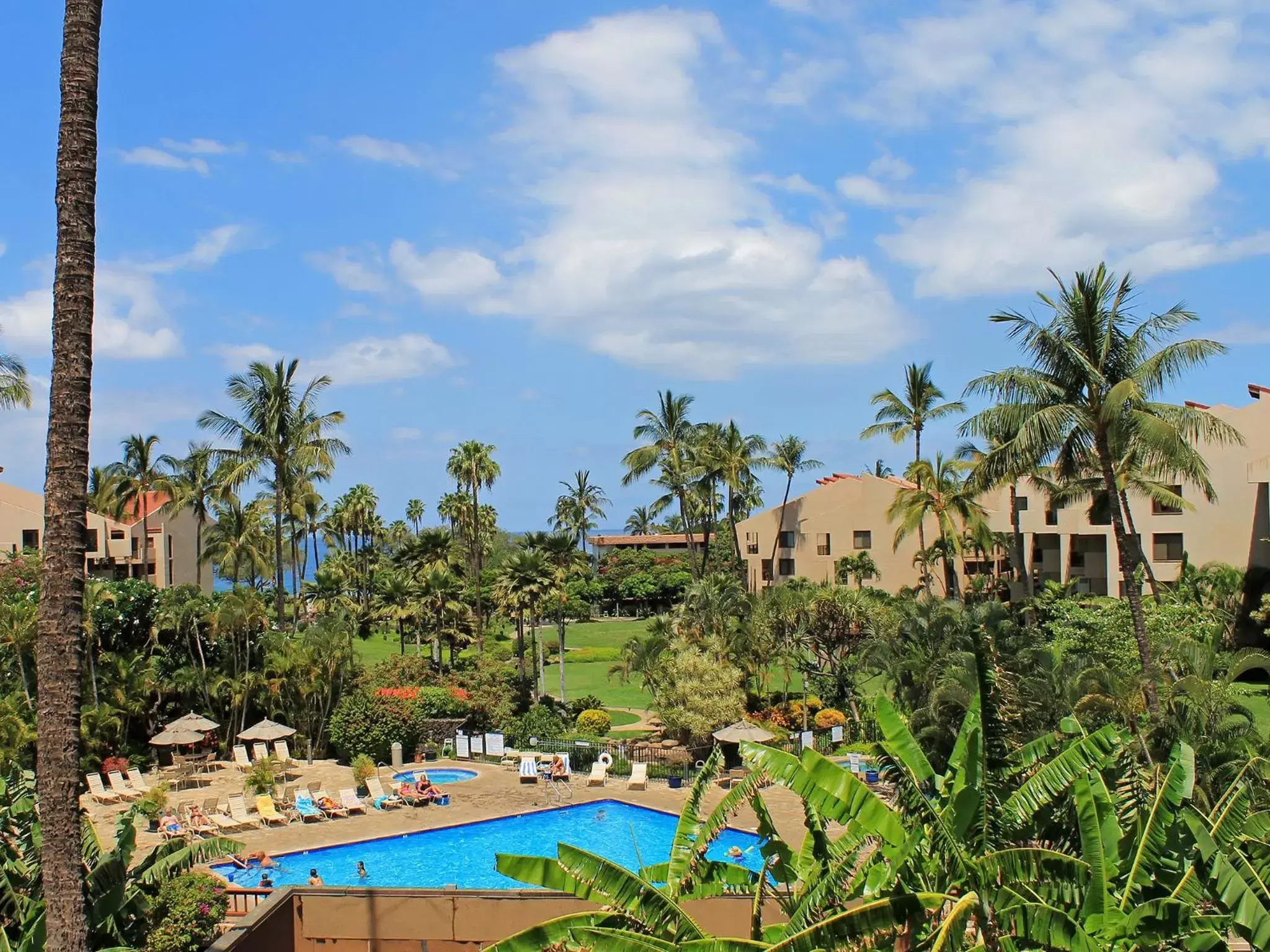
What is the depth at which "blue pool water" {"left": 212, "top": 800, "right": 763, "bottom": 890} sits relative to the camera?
21734 millimetres

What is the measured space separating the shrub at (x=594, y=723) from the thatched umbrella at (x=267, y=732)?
900 centimetres

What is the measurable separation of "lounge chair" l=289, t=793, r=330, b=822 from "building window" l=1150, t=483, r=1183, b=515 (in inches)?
1294

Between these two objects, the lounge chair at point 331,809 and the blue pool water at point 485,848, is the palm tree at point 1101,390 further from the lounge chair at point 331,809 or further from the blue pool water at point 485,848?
the lounge chair at point 331,809

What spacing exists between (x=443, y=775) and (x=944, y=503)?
23315mm

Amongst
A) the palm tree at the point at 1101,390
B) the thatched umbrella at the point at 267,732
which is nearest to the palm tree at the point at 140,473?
the thatched umbrella at the point at 267,732

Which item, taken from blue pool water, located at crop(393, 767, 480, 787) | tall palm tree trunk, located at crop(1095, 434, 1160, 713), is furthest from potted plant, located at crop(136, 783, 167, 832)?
tall palm tree trunk, located at crop(1095, 434, 1160, 713)

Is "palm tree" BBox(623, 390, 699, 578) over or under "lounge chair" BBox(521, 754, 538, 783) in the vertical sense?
over

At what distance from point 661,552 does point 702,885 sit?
95.2 m

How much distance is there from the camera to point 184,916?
13375 millimetres

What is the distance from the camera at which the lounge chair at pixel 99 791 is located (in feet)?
86.6

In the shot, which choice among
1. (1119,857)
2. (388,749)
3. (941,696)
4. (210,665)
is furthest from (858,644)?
(1119,857)

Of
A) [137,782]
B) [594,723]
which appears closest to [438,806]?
[137,782]

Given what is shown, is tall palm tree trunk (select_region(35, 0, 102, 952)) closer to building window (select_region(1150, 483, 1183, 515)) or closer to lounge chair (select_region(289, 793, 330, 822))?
lounge chair (select_region(289, 793, 330, 822))

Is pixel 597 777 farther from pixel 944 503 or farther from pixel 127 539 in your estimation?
pixel 127 539
